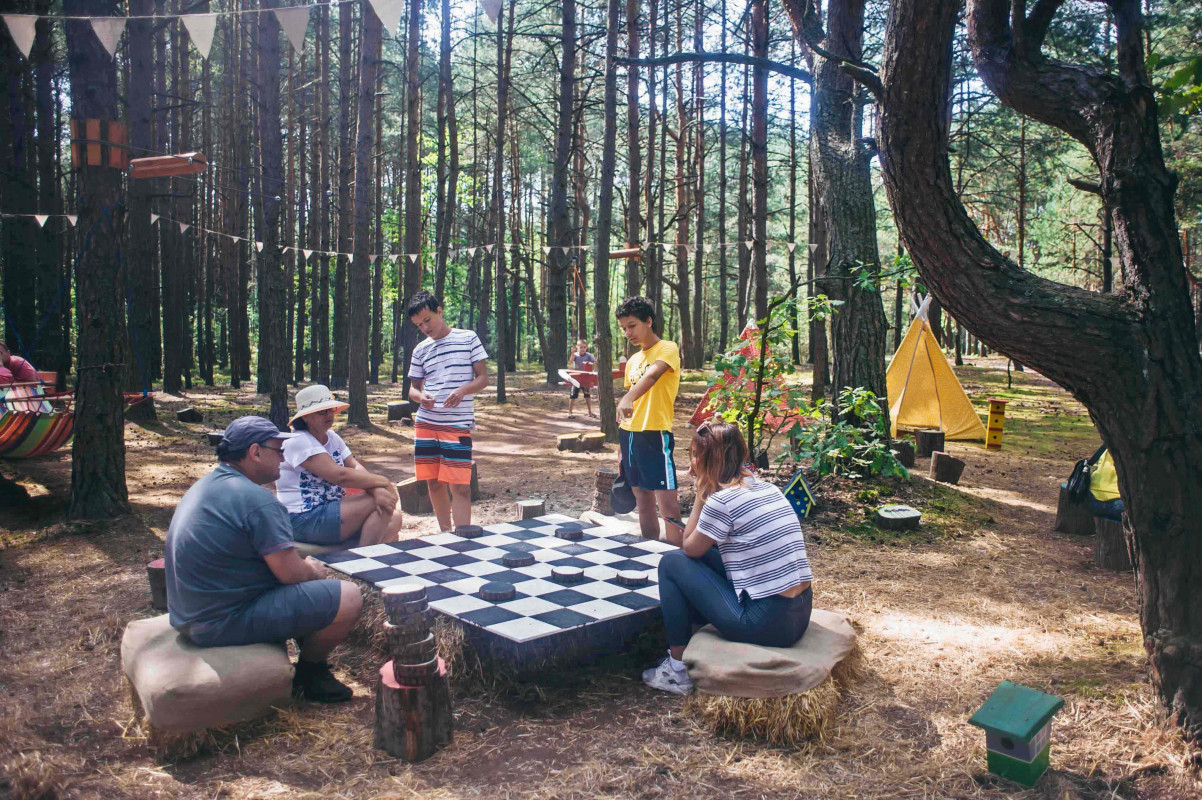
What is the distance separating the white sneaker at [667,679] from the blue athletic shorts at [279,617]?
1.37m

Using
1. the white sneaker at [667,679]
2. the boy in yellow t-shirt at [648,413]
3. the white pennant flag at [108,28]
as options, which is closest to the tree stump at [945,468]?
the boy in yellow t-shirt at [648,413]

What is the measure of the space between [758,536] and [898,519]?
3691mm

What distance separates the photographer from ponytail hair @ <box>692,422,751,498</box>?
3387mm

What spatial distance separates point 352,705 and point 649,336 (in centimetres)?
271

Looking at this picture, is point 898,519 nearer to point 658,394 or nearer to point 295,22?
point 658,394

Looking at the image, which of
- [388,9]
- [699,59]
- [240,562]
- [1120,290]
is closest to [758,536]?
[1120,290]

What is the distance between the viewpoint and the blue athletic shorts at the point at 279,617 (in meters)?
3.20

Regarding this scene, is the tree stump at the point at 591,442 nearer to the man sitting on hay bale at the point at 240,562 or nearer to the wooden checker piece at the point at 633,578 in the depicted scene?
the wooden checker piece at the point at 633,578

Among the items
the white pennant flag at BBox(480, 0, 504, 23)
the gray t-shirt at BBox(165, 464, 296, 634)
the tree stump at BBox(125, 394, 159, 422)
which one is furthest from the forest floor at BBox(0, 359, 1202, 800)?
the tree stump at BBox(125, 394, 159, 422)

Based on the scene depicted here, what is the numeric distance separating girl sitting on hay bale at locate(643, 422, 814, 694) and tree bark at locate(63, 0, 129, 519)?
5.03 metres

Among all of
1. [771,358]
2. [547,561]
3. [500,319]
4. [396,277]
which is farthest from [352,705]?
[396,277]

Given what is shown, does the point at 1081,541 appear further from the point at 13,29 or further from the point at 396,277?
the point at 396,277

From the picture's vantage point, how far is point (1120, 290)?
3.34 metres

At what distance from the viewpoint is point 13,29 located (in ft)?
19.4
